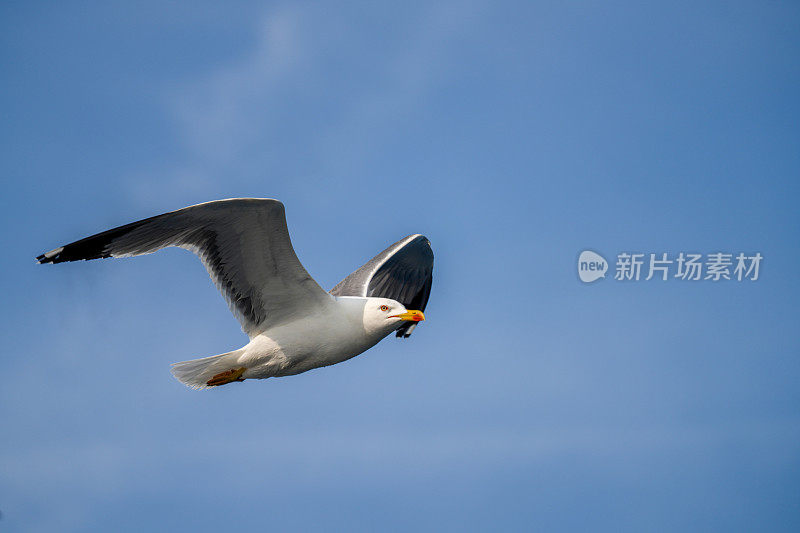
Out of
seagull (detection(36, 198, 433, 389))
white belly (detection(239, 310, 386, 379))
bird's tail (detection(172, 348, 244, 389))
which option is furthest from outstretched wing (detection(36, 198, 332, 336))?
bird's tail (detection(172, 348, 244, 389))

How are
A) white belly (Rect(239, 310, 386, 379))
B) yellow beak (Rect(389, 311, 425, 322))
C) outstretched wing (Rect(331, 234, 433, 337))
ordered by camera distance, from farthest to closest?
1. outstretched wing (Rect(331, 234, 433, 337))
2. yellow beak (Rect(389, 311, 425, 322))
3. white belly (Rect(239, 310, 386, 379))

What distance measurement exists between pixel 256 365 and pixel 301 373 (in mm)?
463

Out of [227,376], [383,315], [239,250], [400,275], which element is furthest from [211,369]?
[400,275]

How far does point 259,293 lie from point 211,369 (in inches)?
33.9

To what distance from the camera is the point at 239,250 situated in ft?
A: 24.9

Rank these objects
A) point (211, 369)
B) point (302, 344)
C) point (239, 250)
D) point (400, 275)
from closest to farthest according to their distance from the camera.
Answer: point (239, 250), point (302, 344), point (211, 369), point (400, 275)

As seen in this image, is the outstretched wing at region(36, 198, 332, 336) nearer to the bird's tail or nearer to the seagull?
the seagull

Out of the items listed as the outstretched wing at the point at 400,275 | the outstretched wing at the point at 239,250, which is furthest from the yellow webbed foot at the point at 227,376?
the outstretched wing at the point at 400,275

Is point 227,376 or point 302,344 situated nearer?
point 302,344

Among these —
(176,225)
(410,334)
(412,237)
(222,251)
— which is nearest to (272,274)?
(222,251)

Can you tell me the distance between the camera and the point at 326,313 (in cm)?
792

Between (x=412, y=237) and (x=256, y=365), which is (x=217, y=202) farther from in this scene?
(x=412, y=237)

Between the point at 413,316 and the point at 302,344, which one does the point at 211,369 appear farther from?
the point at 413,316

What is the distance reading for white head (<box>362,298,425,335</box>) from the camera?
7.97 metres
